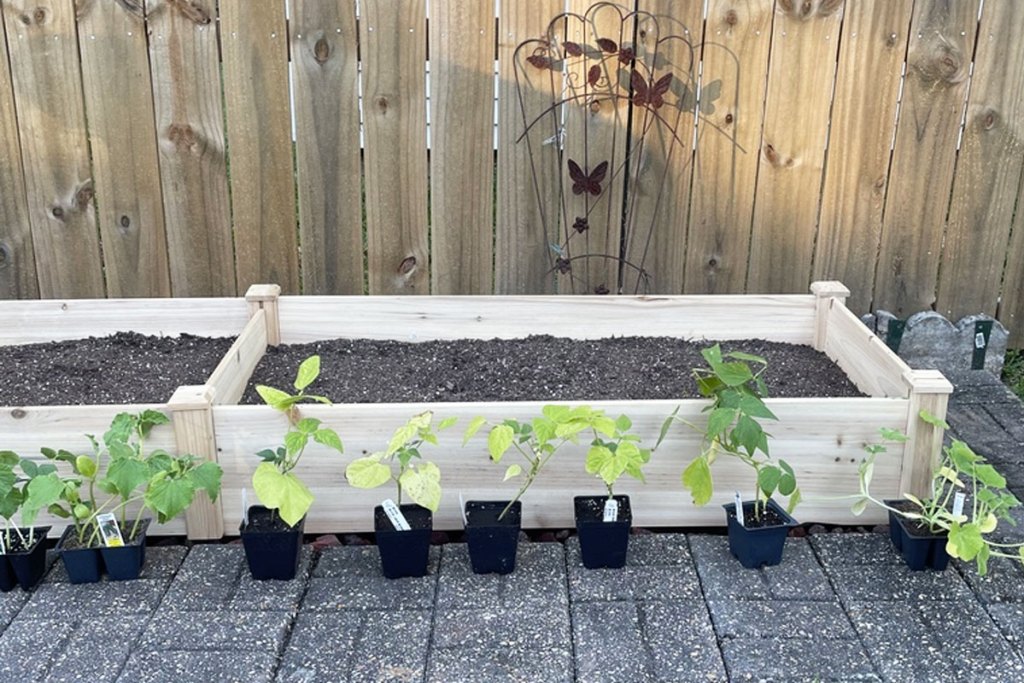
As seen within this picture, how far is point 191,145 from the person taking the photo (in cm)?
316

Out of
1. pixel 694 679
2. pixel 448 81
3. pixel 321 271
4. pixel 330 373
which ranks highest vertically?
pixel 448 81

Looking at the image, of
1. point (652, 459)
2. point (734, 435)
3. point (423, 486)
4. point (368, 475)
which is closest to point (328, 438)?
point (368, 475)

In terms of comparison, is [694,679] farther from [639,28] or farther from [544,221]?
[639,28]

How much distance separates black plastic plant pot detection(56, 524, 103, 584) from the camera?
221 centimetres

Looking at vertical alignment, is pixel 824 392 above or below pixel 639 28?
below

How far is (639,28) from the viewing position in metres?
3.08

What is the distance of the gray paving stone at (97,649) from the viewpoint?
6.37 feet

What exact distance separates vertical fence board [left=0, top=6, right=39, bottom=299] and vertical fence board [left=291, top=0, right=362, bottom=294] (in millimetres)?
963

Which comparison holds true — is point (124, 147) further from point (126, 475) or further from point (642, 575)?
point (642, 575)

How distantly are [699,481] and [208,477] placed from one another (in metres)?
1.18

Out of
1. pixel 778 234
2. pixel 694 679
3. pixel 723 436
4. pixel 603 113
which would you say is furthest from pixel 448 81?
pixel 694 679

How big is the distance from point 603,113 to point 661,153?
0.82 ft

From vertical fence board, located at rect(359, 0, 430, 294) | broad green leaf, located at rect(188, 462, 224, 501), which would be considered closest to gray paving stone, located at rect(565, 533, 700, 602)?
broad green leaf, located at rect(188, 462, 224, 501)

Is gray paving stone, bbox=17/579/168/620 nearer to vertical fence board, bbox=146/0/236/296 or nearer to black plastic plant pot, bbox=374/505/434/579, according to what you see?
black plastic plant pot, bbox=374/505/434/579
